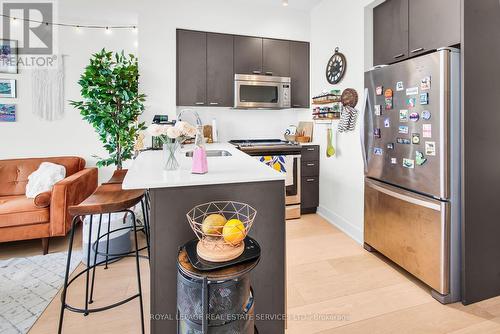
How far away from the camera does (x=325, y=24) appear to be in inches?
145

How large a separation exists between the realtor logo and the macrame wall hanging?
23cm

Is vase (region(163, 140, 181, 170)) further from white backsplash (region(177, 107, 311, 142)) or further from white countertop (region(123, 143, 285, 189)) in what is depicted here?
white backsplash (region(177, 107, 311, 142))

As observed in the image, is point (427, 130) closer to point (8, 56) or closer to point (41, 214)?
point (41, 214)

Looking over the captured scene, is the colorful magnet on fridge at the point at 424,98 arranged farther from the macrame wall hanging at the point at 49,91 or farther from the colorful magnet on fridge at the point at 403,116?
the macrame wall hanging at the point at 49,91

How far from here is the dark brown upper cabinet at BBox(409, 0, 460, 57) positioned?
1.94 meters

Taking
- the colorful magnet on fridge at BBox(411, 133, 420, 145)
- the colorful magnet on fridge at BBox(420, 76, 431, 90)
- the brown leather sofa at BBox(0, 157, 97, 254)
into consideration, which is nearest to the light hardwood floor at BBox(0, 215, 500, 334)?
the brown leather sofa at BBox(0, 157, 97, 254)

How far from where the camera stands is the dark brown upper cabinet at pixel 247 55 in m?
3.80

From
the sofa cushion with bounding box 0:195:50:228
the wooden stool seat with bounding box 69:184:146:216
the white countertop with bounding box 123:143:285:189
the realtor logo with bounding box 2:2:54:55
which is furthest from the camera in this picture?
the realtor logo with bounding box 2:2:54:55

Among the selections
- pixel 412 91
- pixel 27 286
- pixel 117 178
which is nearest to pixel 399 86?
pixel 412 91

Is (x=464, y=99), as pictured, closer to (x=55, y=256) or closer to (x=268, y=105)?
(x=268, y=105)

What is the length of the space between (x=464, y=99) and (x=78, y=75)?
4114mm

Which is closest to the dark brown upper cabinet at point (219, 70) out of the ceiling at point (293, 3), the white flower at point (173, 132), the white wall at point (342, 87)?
the ceiling at point (293, 3)

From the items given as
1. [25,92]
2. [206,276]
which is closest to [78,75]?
[25,92]

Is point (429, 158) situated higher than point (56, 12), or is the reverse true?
point (56, 12)
